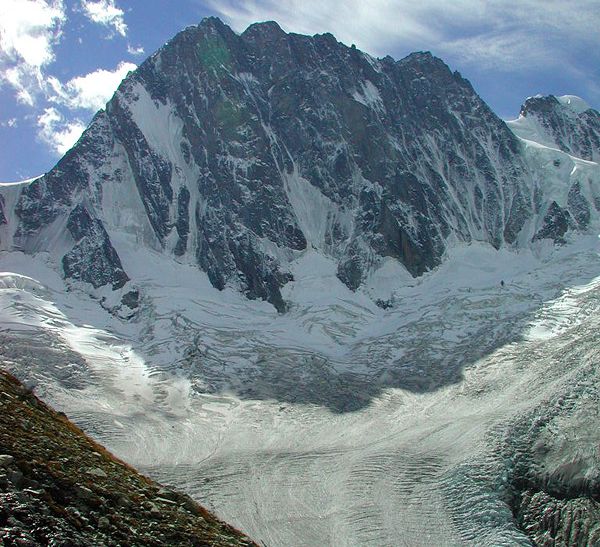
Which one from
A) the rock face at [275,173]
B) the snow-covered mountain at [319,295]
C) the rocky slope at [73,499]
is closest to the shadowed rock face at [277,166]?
the rock face at [275,173]

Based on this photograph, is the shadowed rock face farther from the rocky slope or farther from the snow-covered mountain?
the rocky slope

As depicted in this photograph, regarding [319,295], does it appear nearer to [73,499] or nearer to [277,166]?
[277,166]

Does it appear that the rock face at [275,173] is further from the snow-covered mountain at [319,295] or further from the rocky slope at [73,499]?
the rocky slope at [73,499]

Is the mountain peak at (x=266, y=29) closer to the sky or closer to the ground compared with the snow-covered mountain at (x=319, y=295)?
closer to the sky

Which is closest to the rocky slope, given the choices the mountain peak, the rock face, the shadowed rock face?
the rock face

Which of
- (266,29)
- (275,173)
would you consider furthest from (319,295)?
(266,29)

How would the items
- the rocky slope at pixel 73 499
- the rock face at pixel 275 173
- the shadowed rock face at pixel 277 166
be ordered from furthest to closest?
1. the shadowed rock face at pixel 277 166
2. the rock face at pixel 275 173
3. the rocky slope at pixel 73 499

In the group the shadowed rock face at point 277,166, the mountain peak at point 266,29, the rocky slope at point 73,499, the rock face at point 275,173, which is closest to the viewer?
the rocky slope at point 73,499
